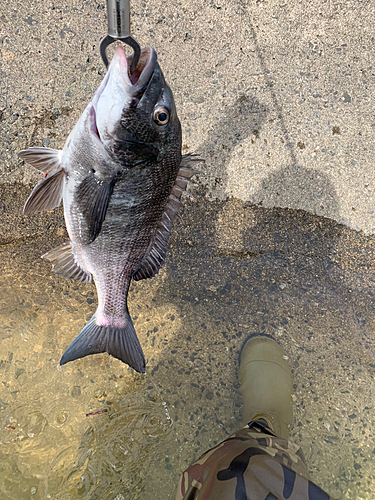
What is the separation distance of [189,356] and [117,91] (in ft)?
7.03

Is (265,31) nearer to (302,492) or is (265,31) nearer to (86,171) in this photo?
(86,171)

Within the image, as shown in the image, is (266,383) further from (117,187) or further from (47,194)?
(47,194)

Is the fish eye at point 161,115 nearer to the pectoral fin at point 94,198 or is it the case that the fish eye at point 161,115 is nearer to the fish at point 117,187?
the fish at point 117,187

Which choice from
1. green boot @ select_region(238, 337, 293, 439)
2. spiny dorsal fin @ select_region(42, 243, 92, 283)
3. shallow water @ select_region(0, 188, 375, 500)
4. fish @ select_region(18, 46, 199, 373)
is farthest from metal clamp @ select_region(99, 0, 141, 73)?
green boot @ select_region(238, 337, 293, 439)

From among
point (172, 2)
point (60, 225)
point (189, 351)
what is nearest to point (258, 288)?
point (189, 351)

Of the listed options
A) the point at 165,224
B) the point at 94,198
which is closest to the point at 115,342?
the point at 165,224

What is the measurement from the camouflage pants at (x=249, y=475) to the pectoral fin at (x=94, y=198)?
1.53m

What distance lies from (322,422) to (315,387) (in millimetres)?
273

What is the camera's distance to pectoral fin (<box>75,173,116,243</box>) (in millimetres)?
1599

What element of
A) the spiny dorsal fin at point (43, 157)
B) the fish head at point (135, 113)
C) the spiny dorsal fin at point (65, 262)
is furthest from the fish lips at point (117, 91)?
the spiny dorsal fin at point (65, 262)

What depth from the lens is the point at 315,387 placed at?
2.85m

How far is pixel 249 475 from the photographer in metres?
1.81

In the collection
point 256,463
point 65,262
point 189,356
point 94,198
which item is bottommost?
point 189,356

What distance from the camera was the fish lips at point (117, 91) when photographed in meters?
1.42
